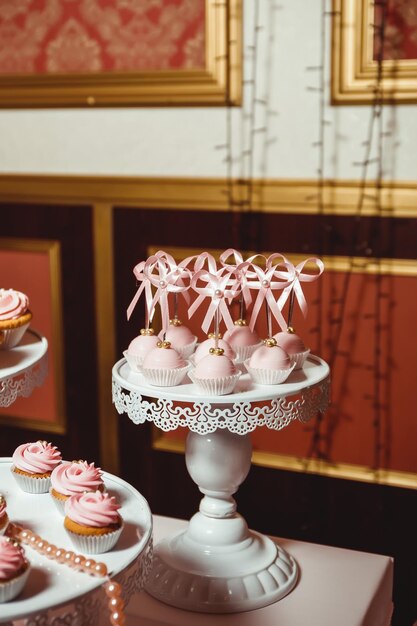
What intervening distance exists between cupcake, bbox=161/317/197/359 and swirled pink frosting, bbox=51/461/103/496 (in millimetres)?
436

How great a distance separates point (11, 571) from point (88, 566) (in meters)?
0.11

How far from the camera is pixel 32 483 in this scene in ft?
4.70

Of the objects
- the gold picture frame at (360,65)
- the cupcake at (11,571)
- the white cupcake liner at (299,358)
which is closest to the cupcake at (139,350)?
the white cupcake liner at (299,358)

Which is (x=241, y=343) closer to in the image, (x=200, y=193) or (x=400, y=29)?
(x=200, y=193)

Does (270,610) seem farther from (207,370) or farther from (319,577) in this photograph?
(207,370)

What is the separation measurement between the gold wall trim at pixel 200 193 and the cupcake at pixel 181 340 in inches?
39.4

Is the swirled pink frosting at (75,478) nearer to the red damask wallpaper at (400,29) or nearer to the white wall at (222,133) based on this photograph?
the white wall at (222,133)

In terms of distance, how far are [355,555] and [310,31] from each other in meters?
1.54

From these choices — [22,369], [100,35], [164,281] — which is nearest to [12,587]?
[22,369]

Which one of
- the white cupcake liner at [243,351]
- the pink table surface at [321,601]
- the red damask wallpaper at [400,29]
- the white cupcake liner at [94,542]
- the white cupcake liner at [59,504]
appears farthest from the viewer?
the red damask wallpaper at [400,29]

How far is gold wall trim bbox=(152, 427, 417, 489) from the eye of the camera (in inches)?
106

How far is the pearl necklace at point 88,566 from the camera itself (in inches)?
44.4

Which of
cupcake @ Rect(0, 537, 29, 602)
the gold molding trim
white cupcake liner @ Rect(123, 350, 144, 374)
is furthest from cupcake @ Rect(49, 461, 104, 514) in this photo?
the gold molding trim

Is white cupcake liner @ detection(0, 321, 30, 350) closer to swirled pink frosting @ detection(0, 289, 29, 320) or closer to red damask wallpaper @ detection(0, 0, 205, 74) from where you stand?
swirled pink frosting @ detection(0, 289, 29, 320)
